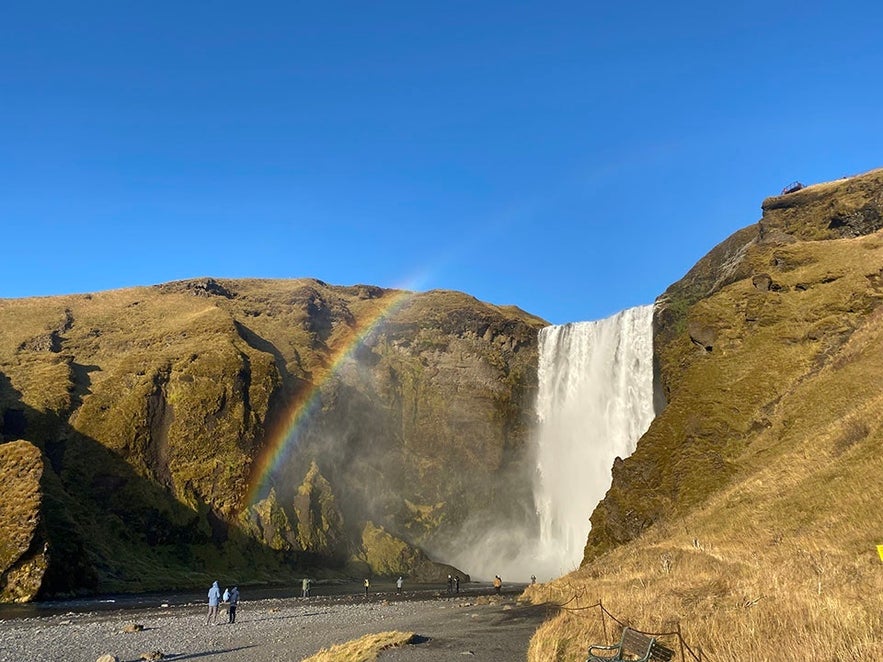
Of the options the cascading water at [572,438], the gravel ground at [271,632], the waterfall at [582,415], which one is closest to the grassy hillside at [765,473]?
the gravel ground at [271,632]

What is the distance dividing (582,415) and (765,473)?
4765cm

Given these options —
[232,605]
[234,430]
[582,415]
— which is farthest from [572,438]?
[232,605]

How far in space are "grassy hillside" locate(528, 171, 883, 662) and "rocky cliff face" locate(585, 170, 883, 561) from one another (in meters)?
0.14

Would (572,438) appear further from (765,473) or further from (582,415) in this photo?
(765,473)

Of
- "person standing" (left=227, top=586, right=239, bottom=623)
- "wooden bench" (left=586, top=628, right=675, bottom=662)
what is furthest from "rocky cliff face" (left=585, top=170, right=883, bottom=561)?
"person standing" (left=227, top=586, right=239, bottom=623)

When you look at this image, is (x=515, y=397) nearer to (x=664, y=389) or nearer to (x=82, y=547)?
(x=664, y=389)

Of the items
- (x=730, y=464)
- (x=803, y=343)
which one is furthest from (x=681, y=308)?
(x=730, y=464)

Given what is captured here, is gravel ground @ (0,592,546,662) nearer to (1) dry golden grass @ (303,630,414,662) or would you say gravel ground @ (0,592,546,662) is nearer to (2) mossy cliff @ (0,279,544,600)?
(1) dry golden grass @ (303,630,414,662)

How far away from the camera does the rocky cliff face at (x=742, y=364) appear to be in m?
41.9

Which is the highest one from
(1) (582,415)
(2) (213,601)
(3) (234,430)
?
(1) (582,415)

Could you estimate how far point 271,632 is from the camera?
27.4 metres

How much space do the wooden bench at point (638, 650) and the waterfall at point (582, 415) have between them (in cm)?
5914

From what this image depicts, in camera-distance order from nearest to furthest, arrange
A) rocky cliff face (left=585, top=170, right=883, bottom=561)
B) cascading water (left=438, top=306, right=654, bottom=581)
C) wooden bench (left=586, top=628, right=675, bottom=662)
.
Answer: wooden bench (left=586, top=628, right=675, bottom=662), rocky cliff face (left=585, top=170, right=883, bottom=561), cascading water (left=438, top=306, right=654, bottom=581)

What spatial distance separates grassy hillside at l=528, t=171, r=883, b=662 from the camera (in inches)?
492
